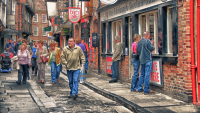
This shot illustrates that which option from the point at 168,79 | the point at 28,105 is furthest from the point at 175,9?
the point at 28,105

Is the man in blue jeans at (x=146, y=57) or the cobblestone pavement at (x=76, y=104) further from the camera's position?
the man in blue jeans at (x=146, y=57)

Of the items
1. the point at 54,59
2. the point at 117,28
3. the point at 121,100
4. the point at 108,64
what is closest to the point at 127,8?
the point at 117,28

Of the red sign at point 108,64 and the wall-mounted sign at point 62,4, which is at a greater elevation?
the wall-mounted sign at point 62,4

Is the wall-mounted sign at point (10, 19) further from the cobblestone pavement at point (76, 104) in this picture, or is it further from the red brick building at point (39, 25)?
the red brick building at point (39, 25)

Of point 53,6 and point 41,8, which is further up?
point 41,8

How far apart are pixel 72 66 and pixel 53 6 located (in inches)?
1151

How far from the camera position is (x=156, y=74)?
885cm

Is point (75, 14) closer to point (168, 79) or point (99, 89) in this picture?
point (99, 89)

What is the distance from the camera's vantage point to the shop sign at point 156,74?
8.62 metres

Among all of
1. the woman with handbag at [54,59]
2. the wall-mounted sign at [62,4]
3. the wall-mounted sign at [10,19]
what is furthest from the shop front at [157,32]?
the wall-mounted sign at [62,4]

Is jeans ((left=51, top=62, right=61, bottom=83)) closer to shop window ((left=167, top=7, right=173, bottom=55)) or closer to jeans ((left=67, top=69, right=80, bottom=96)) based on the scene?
jeans ((left=67, top=69, right=80, bottom=96))

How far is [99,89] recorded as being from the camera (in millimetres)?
9664

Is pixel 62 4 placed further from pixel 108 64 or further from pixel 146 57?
pixel 146 57

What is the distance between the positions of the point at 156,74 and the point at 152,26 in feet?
6.11
